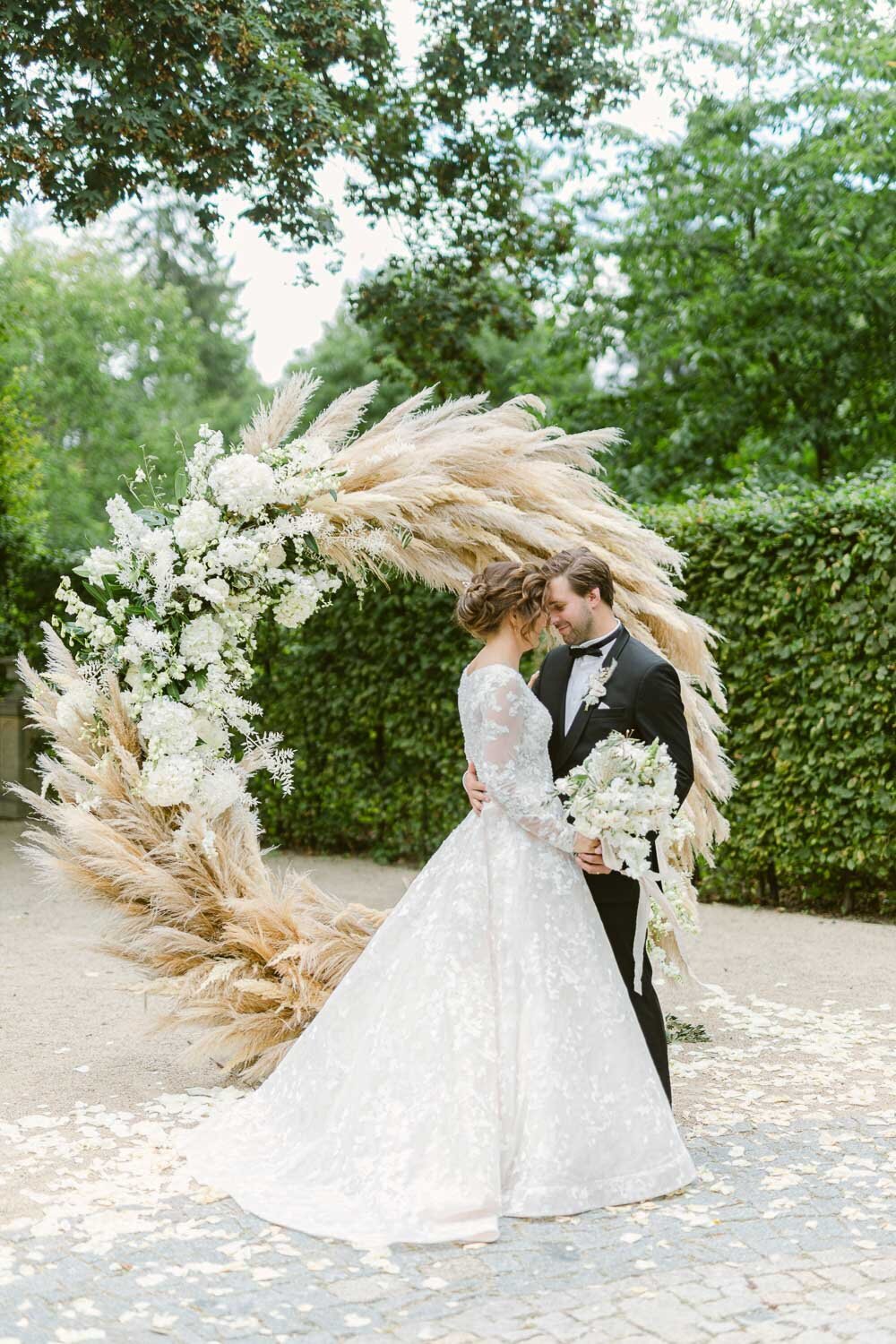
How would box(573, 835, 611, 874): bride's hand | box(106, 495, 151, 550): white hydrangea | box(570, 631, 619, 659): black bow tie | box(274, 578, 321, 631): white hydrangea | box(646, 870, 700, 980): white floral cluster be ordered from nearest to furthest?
box(573, 835, 611, 874): bride's hand, box(570, 631, 619, 659): black bow tie, box(646, 870, 700, 980): white floral cluster, box(106, 495, 151, 550): white hydrangea, box(274, 578, 321, 631): white hydrangea

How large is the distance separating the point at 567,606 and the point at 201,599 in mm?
1524

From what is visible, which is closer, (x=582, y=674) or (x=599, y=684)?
(x=599, y=684)

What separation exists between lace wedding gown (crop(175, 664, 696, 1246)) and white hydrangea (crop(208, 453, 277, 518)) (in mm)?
1279

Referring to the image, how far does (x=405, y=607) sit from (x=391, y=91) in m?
5.23

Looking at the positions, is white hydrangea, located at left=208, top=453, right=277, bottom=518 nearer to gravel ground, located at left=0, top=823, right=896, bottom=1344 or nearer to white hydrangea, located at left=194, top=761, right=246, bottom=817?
white hydrangea, located at left=194, top=761, right=246, bottom=817

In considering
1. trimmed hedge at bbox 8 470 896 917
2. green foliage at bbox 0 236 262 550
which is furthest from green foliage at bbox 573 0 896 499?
green foliage at bbox 0 236 262 550

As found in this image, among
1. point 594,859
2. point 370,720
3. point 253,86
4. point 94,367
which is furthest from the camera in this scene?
point 94,367

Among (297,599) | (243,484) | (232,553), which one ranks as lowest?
(297,599)

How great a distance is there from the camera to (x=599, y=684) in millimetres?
4379

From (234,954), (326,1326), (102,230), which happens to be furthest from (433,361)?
(102,230)

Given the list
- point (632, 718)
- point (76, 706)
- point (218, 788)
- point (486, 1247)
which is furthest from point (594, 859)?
point (76, 706)

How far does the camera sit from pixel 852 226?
14.1 metres

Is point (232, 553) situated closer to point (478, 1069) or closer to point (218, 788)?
point (218, 788)

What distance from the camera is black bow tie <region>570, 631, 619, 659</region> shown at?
4625 mm
